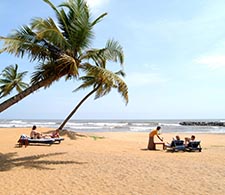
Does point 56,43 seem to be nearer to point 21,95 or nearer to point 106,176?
point 21,95

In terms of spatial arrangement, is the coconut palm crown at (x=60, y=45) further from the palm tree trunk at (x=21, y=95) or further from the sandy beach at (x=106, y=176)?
the sandy beach at (x=106, y=176)

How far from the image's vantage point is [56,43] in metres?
10.5

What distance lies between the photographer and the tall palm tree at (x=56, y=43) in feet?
32.8

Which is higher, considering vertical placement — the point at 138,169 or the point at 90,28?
the point at 90,28

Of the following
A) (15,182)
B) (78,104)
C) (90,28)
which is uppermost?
(90,28)

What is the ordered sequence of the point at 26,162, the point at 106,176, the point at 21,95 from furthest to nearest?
the point at 26,162, the point at 21,95, the point at 106,176

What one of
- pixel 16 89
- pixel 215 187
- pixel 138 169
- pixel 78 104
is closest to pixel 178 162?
pixel 138 169

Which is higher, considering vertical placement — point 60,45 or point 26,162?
point 60,45

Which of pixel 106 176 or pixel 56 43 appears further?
pixel 56 43

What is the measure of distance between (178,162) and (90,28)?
587 centimetres

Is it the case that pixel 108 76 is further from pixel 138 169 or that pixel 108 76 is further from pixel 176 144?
pixel 176 144

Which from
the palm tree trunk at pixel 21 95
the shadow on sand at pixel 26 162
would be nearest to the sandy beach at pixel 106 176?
the shadow on sand at pixel 26 162

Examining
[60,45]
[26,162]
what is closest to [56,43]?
[60,45]

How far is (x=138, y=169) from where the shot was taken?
31.1 feet
